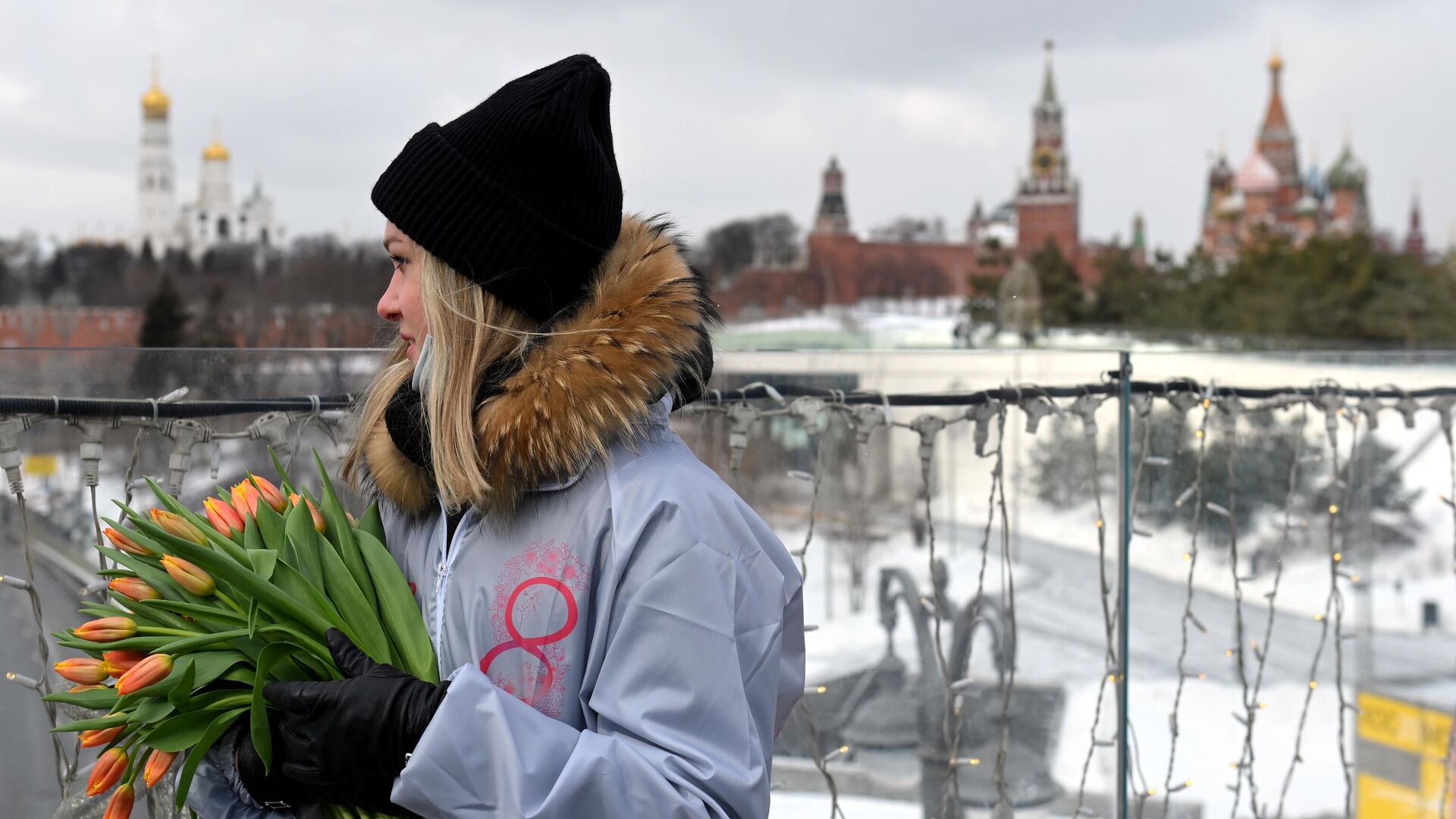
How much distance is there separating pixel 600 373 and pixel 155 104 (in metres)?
96.6

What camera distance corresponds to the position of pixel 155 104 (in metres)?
89.3

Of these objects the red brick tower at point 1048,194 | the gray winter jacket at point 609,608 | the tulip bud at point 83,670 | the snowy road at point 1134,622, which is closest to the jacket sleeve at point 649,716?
the gray winter jacket at point 609,608

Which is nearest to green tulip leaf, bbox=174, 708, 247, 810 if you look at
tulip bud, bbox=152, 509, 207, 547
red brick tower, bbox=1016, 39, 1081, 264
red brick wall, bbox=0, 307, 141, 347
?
tulip bud, bbox=152, 509, 207, 547

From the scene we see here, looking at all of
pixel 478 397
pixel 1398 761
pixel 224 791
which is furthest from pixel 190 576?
pixel 1398 761

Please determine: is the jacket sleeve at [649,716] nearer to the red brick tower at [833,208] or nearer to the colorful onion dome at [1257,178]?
the red brick tower at [833,208]

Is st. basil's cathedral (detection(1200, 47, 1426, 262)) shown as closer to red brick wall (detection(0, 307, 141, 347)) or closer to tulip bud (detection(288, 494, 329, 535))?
red brick wall (detection(0, 307, 141, 347))

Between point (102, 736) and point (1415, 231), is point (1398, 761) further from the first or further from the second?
point (1415, 231)

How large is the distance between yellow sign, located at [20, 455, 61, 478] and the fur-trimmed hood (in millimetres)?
1138

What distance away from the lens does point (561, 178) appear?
5.47 feet

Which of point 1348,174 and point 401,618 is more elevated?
point 1348,174

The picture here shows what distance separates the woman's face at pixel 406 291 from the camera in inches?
67.5

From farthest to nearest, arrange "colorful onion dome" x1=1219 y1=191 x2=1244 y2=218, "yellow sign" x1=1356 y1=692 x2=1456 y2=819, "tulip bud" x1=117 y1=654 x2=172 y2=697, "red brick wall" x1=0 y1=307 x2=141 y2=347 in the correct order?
"colorful onion dome" x1=1219 y1=191 x2=1244 y2=218
"red brick wall" x1=0 y1=307 x2=141 y2=347
"yellow sign" x1=1356 y1=692 x2=1456 y2=819
"tulip bud" x1=117 y1=654 x2=172 y2=697

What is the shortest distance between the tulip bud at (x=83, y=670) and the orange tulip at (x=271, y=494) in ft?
1.02

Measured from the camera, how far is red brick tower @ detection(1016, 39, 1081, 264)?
84188 mm
